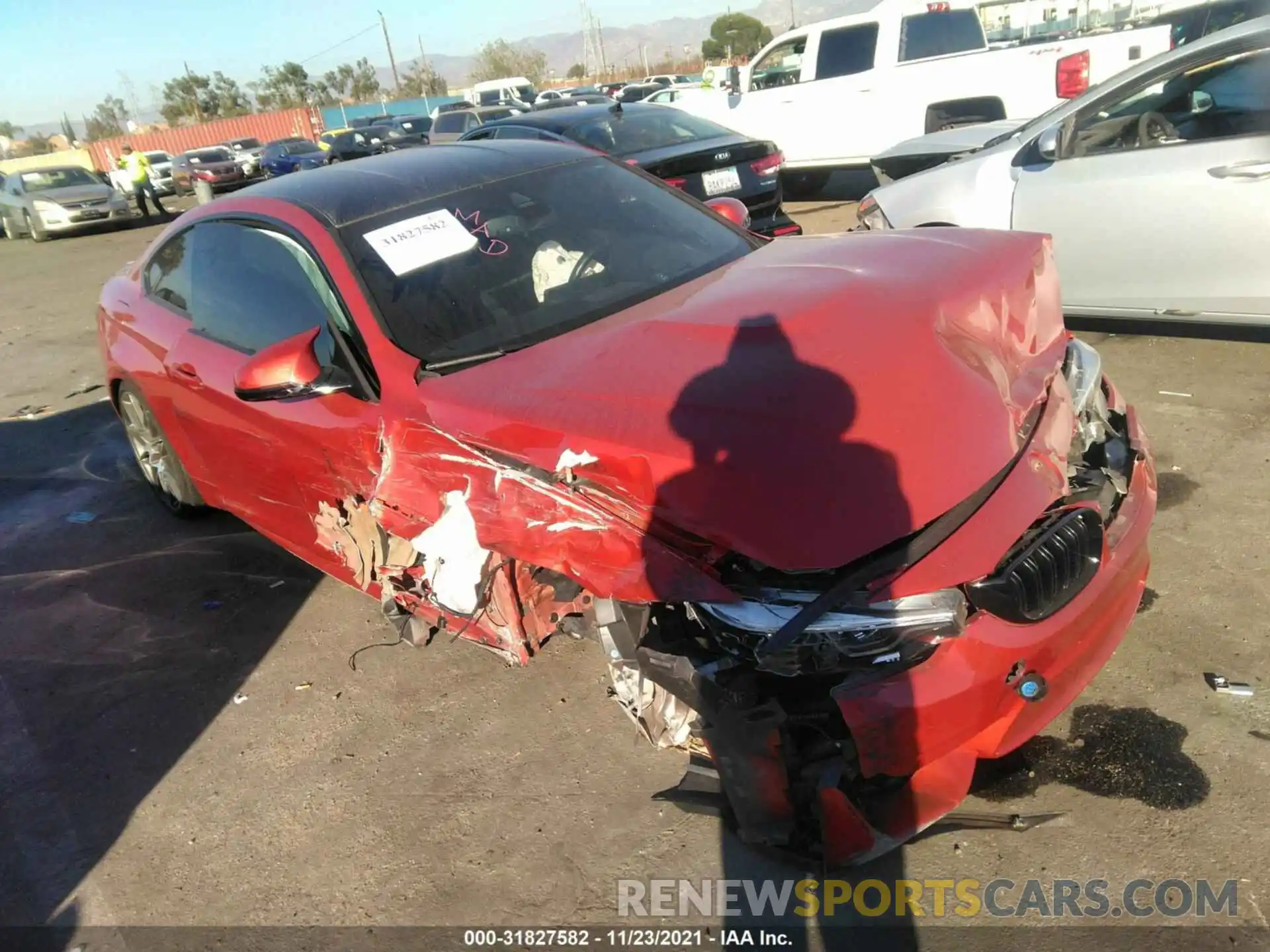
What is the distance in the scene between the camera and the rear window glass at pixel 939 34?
942cm

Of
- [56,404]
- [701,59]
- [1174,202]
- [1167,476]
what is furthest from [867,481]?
[701,59]

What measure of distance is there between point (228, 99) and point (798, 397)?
263 feet

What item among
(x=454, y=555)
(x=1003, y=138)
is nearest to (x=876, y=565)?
(x=454, y=555)

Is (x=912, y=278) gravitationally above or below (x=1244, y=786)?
above

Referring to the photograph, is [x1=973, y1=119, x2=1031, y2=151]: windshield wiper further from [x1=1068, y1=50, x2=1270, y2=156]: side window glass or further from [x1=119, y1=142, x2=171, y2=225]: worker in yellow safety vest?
[x1=119, y1=142, x2=171, y2=225]: worker in yellow safety vest

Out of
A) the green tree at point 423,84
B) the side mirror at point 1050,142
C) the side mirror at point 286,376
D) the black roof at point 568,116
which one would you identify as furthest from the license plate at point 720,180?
the green tree at point 423,84

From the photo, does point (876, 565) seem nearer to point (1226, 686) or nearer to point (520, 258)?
point (1226, 686)

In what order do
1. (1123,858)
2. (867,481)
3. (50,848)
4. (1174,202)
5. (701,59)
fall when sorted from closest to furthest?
(867,481), (1123,858), (50,848), (1174,202), (701,59)

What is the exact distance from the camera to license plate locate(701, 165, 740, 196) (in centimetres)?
756

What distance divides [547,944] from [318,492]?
1791 mm

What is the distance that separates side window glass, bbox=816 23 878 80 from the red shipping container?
38.8 metres

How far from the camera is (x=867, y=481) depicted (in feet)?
6.66

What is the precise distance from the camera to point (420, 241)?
10.4ft

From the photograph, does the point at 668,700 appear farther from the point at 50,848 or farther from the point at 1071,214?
the point at 1071,214
